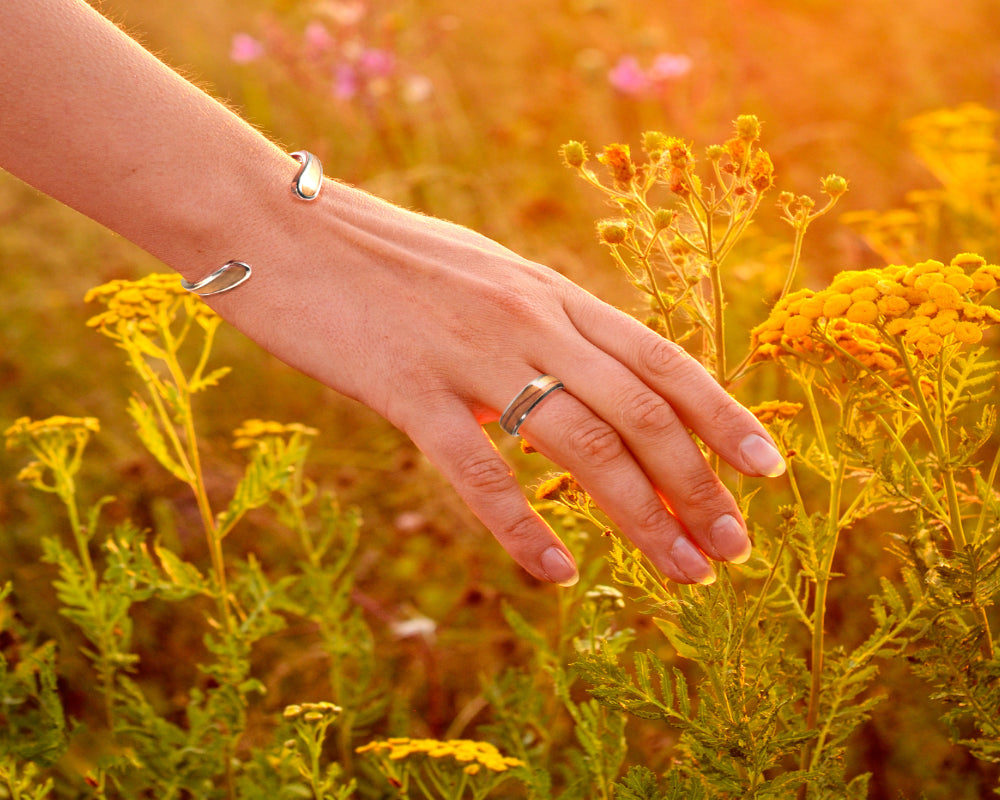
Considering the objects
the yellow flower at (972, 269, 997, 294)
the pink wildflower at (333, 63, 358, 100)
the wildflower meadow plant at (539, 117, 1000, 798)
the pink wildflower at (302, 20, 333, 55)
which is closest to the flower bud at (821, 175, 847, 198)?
the wildflower meadow plant at (539, 117, 1000, 798)

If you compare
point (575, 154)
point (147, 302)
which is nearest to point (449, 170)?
point (147, 302)

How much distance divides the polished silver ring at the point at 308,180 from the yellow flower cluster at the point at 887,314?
0.78m

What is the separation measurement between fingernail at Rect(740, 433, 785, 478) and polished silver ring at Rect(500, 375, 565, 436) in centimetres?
27

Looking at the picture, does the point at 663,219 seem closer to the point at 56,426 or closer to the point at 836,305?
the point at 836,305

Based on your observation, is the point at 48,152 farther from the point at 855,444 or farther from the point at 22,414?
the point at 22,414

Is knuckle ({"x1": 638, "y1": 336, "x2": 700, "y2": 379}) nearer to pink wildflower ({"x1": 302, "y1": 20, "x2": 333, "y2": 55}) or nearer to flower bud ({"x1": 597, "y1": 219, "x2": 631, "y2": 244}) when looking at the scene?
flower bud ({"x1": 597, "y1": 219, "x2": 631, "y2": 244})

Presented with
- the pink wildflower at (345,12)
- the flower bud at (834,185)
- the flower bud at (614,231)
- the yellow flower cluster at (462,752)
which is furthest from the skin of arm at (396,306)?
the pink wildflower at (345,12)

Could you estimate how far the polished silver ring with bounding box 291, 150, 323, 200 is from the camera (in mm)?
1511

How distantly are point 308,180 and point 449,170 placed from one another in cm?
320

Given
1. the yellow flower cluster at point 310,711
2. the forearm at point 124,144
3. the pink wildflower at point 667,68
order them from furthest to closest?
1. the pink wildflower at point 667,68
2. the yellow flower cluster at point 310,711
3. the forearm at point 124,144

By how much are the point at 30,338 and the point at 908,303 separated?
186 inches

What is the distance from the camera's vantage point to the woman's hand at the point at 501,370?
1.25 meters

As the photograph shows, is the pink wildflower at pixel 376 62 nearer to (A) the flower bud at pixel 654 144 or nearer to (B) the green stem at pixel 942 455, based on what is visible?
(A) the flower bud at pixel 654 144

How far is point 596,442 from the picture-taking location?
125 cm
